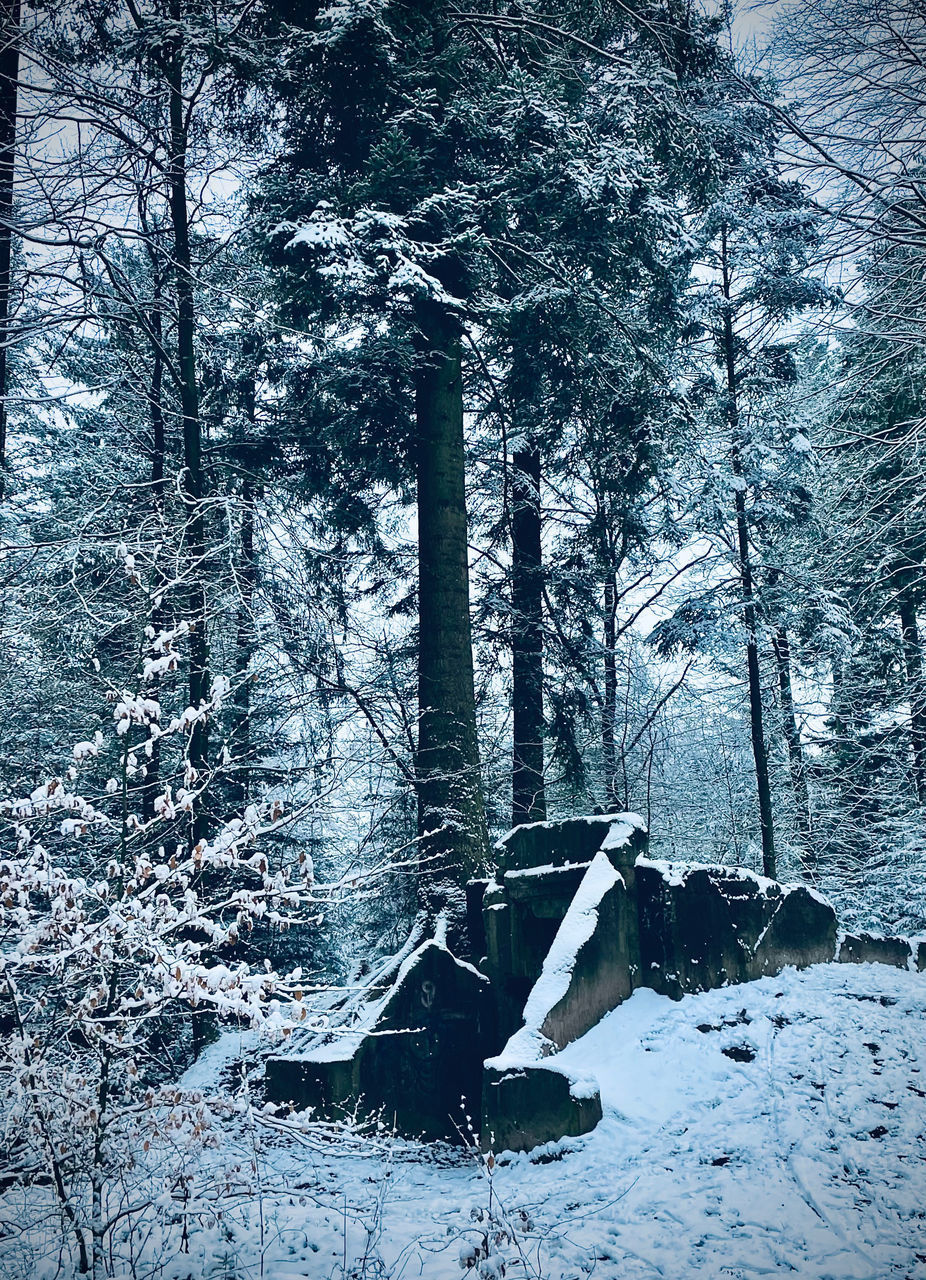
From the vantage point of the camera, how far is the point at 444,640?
8.87 meters

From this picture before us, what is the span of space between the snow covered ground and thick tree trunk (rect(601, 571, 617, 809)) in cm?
821

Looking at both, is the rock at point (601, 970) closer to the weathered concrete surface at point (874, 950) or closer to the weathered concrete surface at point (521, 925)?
the weathered concrete surface at point (521, 925)

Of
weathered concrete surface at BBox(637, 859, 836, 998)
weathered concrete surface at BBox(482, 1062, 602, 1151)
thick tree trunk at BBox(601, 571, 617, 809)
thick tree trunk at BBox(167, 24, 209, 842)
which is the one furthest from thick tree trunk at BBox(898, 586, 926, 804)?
thick tree trunk at BBox(167, 24, 209, 842)

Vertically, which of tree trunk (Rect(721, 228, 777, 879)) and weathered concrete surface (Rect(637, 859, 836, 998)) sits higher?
tree trunk (Rect(721, 228, 777, 879))

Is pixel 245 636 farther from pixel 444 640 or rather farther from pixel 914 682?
pixel 914 682

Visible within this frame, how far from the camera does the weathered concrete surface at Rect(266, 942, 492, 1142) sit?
6.62 metres

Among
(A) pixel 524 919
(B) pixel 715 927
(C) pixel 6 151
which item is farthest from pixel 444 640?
(C) pixel 6 151

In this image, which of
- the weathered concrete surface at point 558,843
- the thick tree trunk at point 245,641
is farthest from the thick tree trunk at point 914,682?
the thick tree trunk at point 245,641

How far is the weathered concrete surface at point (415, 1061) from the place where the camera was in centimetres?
662

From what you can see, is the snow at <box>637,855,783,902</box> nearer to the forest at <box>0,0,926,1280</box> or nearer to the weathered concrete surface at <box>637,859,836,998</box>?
the weathered concrete surface at <box>637,859,836,998</box>

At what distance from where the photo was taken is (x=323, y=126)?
9.52 m

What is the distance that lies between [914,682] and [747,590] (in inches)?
135

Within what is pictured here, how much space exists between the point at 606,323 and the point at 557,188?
1643 millimetres

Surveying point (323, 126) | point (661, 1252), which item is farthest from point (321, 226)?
point (661, 1252)
